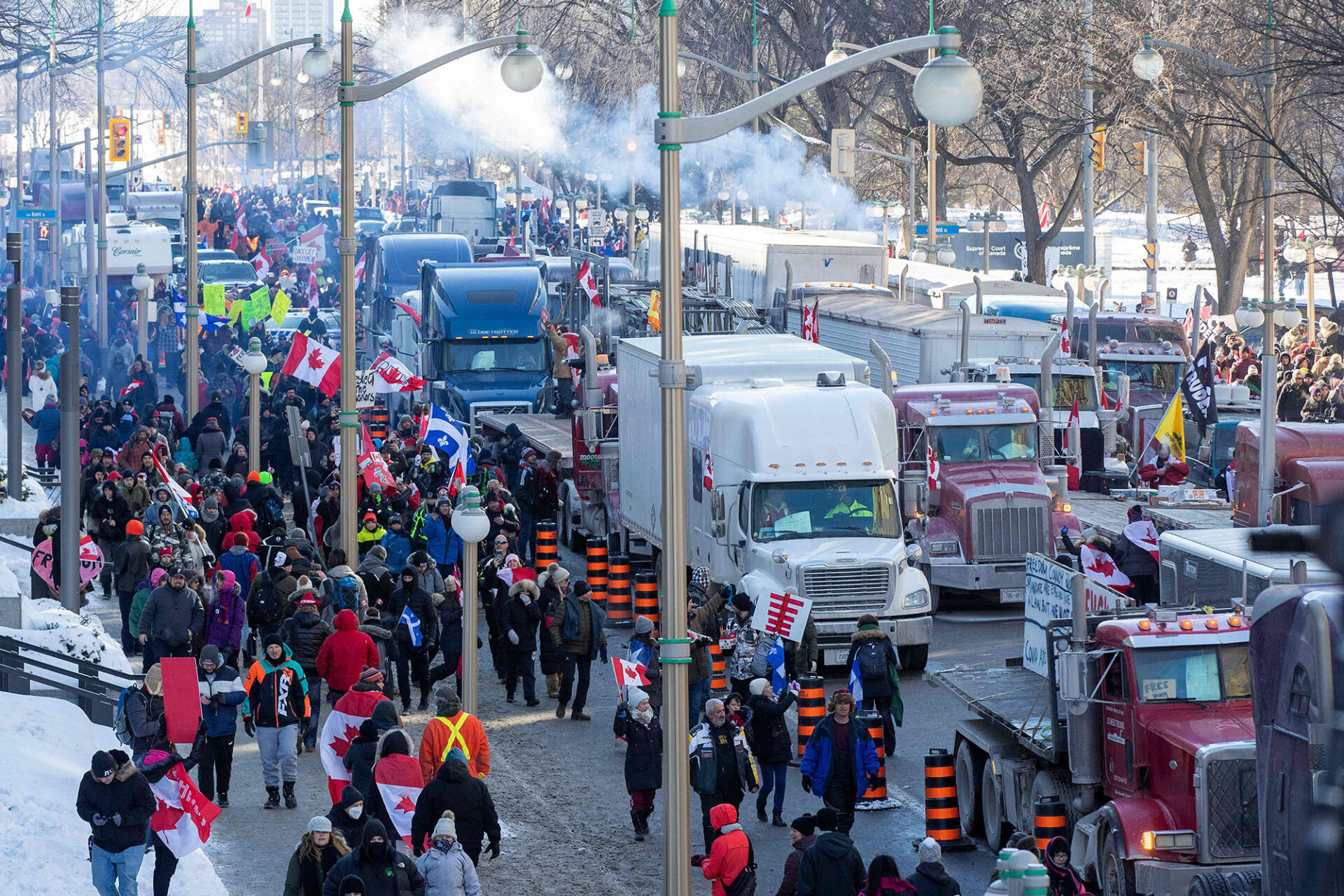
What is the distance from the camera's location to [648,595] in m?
22.7

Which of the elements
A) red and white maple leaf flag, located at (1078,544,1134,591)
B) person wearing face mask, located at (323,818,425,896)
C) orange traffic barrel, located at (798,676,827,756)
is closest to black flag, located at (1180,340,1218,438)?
red and white maple leaf flag, located at (1078,544,1134,591)

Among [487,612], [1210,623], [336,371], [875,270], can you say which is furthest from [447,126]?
[1210,623]

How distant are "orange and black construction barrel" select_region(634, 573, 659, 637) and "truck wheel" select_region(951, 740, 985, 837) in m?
7.01

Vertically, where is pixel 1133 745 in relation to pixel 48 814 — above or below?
above

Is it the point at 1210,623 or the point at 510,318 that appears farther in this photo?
the point at 510,318

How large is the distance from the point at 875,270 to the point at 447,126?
53130mm

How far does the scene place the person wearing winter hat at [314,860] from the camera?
12.0 meters

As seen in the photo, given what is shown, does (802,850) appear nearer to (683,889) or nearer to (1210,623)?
(683,889)

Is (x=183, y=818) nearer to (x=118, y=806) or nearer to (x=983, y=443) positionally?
(x=118, y=806)

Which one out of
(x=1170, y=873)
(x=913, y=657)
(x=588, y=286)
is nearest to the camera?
(x=1170, y=873)

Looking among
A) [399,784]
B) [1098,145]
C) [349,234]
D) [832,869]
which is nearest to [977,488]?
[349,234]

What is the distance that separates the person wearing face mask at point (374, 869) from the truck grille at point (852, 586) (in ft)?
30.0

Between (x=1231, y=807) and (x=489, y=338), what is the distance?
84.3 feet

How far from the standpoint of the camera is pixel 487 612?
2172cm
